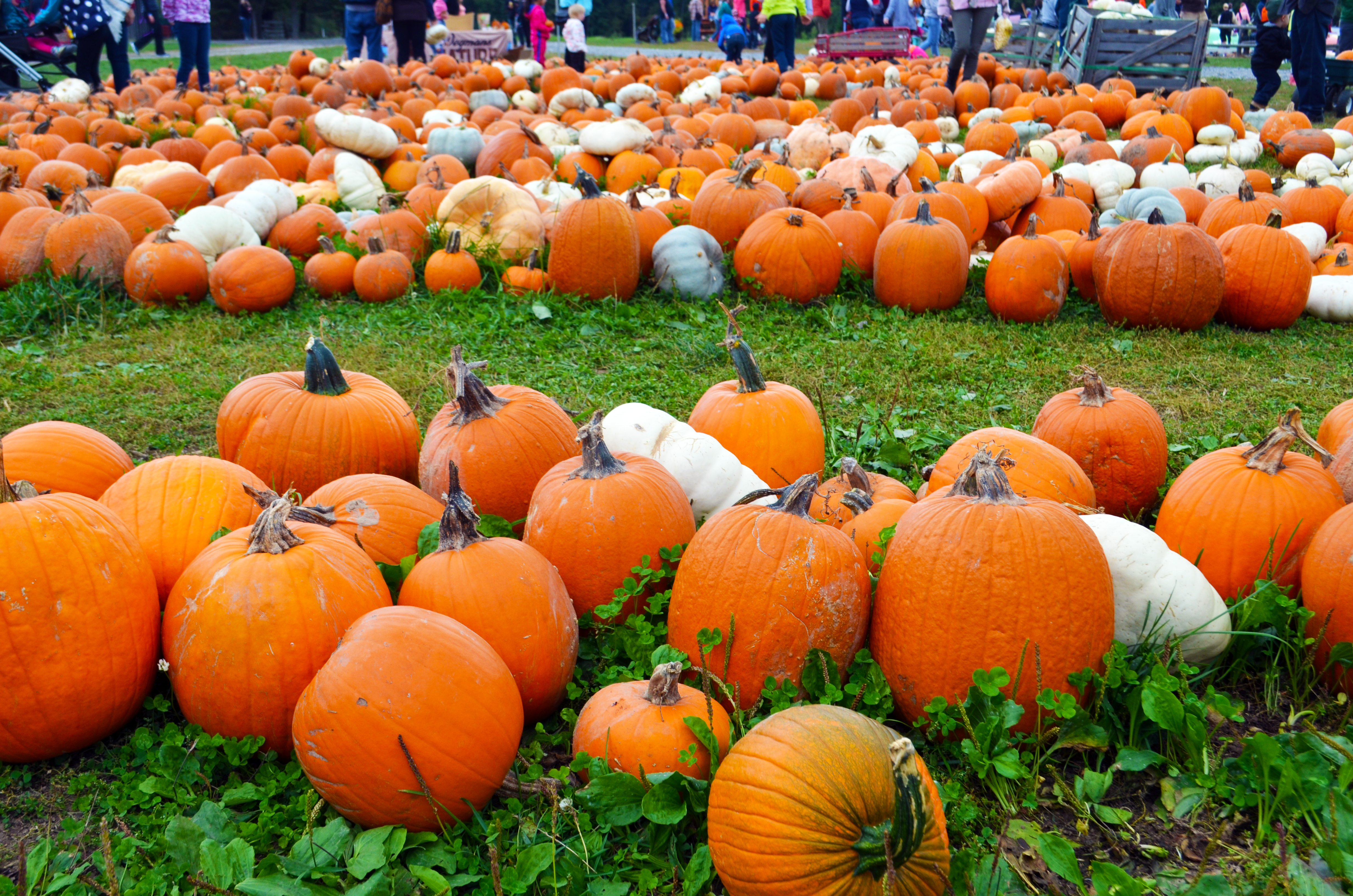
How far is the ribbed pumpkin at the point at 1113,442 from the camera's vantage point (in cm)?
325

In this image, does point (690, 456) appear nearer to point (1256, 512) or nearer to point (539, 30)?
point (1256, 512)

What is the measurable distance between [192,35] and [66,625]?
15743 mm

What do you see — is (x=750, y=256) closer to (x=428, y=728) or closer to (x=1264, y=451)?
(x=1264, y=451)

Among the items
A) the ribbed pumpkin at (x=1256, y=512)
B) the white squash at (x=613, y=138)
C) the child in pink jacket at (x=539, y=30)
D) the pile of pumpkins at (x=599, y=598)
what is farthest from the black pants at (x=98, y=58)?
the ribbed pumpkin at (x=1256, y=512)

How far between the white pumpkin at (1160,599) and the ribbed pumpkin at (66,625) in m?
2.42

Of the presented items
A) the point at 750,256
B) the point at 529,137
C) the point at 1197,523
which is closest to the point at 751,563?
the point at 1197,523

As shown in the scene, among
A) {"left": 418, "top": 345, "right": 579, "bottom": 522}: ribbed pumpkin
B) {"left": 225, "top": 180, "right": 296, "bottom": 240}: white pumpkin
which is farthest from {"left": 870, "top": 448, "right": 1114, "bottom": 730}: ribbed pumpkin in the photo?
{"left": 225, "top": 180, "right": 296, "bottom": 240}: white pumpkin

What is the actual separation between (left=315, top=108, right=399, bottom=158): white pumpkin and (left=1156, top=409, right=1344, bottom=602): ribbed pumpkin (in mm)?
7983

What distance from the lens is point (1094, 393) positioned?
3316 mm

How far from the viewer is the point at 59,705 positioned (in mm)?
2215

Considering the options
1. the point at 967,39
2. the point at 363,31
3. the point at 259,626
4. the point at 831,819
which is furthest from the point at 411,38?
the point at 831,819

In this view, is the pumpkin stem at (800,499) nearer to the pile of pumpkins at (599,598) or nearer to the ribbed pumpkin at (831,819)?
the pile of pumpkins at (599,598)

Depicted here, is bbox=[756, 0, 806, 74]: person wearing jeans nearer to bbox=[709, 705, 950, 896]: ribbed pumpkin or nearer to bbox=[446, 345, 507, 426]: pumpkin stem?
bbox=[446, 345, 507, 426]: pumpkin stem

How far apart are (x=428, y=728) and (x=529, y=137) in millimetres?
7850
